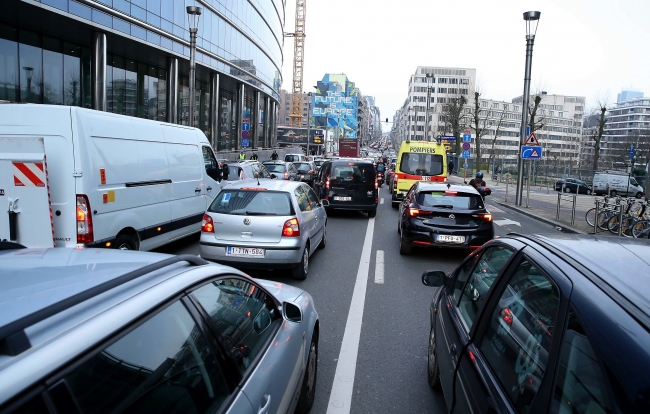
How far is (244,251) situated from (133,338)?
6.13 m

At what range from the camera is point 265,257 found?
7.82 metres

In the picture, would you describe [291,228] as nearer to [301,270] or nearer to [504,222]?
[301,270]

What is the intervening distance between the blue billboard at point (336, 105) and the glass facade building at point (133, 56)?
81929 mm

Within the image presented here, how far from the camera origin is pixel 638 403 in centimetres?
151

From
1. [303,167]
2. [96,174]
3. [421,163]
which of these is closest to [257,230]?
[96,174]

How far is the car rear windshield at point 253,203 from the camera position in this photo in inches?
317

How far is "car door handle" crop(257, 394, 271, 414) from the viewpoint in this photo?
2.43 metres

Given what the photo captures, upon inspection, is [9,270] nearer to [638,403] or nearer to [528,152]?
[638,403]

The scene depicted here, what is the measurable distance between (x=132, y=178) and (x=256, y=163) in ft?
35.9

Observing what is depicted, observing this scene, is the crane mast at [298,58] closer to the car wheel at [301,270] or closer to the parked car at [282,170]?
the parked car at [282,170]

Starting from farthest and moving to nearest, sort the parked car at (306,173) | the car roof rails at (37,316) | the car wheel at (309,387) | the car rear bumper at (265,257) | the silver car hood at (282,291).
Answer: the parked car at (306,173) < the car rear bumper at (265,257) < the silver car hood at (282,291) < the car wheel at (309,387) < the car roof rails at (37,316)

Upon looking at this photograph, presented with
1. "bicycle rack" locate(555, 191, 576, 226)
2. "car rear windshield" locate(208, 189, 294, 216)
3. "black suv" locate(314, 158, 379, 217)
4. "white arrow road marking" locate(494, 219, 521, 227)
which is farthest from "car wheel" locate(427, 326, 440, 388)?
"bicycle rack" locate(555, 191, 576, 226)

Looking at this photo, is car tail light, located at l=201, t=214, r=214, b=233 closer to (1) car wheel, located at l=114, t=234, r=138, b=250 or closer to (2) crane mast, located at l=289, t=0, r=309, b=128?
(1) car wheel, located at l=114, t=234, r=138, b=250

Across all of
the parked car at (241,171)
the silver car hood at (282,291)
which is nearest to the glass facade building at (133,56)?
the parked car at (241,171)
